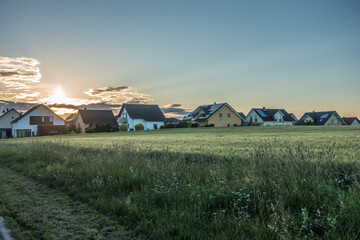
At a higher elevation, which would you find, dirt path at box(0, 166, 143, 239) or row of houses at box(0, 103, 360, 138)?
row of houses at box(0, 103, 360, 138)

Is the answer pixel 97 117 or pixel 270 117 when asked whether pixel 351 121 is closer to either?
pixel 270 117

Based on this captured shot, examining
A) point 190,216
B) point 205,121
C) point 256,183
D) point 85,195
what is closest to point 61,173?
point 85,195

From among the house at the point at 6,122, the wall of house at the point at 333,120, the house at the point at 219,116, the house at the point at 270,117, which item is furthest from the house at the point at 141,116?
the wall of house at the point at 333,120

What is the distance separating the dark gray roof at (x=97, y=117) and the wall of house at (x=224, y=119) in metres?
31.0

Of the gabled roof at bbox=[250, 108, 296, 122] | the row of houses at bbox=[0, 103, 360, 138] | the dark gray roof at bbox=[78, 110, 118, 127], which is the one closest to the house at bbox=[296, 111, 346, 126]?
the row of houses at bbox=[0, 103, 360, 138]

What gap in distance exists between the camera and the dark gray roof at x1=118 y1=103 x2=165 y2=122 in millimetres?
68863

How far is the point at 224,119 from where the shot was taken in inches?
2581

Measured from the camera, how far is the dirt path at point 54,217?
4.41 m

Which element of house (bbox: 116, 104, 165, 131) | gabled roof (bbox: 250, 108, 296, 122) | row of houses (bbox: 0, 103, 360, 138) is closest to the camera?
row of houses (bbox: 0, 103, 360, 138)

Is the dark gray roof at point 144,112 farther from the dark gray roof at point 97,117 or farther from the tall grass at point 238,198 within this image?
the tall grass at point 238,198

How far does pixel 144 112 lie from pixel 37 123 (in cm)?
2975

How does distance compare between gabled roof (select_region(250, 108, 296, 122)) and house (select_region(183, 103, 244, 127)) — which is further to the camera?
gabled roof (select_region(250, 108, 296, 122))

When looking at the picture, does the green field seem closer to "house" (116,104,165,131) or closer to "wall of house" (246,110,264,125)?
"house" (116,104,165,131)

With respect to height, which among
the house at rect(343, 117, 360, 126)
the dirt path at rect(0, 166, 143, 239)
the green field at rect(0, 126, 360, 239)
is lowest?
the dirt path at rect(0, 166, 143, 239)
